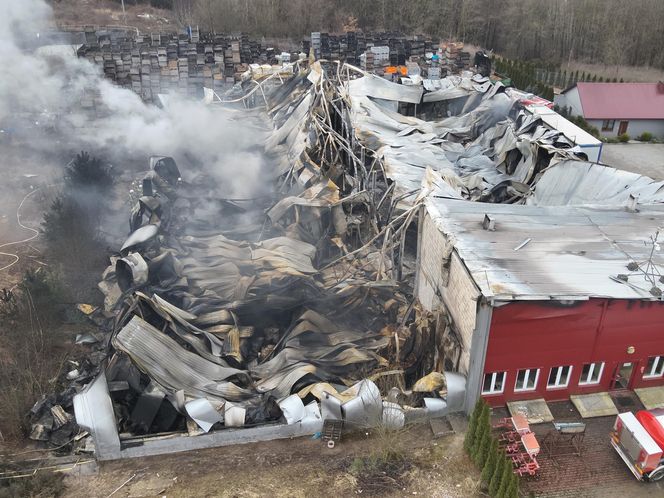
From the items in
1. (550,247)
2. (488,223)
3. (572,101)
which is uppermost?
(488,223)

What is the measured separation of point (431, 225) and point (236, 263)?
470 centimetres

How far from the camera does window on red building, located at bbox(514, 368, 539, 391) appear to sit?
31.7 ft

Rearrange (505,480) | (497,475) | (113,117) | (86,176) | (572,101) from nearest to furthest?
(505,480)
(497,475)
(86,176)
(113,117)
(572,101)

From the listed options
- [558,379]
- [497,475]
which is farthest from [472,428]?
[558,379]

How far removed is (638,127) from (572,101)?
3.33 meters

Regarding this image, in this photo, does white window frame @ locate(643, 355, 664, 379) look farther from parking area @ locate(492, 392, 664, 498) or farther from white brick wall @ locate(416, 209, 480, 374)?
white brick wall @ locate(416, 209, 480, 374)

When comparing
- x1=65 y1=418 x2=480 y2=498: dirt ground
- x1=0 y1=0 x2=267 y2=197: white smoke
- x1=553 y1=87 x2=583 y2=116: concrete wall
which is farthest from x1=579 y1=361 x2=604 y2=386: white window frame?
x1=553 y1=87 x2=583 y2=116: concrete wall

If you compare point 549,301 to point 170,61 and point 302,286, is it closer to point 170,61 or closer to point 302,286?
point 302,286

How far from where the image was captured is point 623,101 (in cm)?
2803

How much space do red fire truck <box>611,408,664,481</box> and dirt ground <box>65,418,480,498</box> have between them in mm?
2294

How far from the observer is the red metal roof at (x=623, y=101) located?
90.9 ft

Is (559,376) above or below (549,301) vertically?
below

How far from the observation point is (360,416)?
9500mm

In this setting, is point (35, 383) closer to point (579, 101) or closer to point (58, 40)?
point (579, 101)
